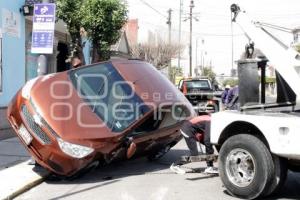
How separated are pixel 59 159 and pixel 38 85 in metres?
1.47

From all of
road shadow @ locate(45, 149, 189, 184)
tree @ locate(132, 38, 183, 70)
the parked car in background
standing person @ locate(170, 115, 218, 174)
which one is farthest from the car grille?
tree @ locate(132, 38, 183, 70)

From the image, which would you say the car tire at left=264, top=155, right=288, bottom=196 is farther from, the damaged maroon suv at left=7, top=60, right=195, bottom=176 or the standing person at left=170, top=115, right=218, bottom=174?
the damaged maroon suv at left=7, top=60, right=195, bottom=176

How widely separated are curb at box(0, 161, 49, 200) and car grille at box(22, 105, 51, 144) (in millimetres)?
717

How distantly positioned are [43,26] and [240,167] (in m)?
4.54

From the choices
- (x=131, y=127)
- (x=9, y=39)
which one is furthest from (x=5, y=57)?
(x=131, y=127)

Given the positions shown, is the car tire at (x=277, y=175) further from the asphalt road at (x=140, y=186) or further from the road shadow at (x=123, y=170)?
the road shadow at (x=123, y=170)

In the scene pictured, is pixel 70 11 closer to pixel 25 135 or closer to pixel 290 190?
pixel 25 135

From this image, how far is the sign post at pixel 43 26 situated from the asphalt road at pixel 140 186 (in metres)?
2.47

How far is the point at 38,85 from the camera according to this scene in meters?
8.87

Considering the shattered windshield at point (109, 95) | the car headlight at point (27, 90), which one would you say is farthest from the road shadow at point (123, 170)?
the car headlight at point (27, 90)

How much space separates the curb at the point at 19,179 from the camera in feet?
25.1

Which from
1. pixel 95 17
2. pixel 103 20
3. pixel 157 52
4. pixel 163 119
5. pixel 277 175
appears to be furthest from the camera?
pixel 157 52

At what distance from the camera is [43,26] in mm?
9773

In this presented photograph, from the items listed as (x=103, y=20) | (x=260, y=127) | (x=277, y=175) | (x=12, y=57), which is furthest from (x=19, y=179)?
(x=103, y=20)
